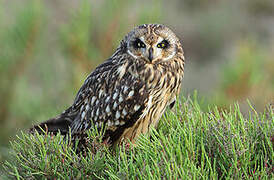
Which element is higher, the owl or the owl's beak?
the owl's beak

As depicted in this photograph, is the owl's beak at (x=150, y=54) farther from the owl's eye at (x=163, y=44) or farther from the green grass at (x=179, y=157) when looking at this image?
the green grass at (x=179, y=157)

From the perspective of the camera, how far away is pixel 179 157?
1.96m

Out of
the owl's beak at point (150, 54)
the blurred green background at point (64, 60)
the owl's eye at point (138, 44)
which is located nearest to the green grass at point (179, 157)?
the owl's beak at point (150, 54)

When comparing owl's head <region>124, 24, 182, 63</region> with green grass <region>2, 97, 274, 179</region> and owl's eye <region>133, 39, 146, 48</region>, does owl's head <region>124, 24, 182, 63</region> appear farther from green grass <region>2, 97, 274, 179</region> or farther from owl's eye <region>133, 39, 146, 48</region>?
green grass <region>2, 97, 274, 179</region>

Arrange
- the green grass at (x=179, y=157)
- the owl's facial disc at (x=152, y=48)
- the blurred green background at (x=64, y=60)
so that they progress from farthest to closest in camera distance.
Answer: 1. the blurred green background at (x=64, y=60)
2. the owl's facial disc at (x=152, y=48)
3. the green grass at (x=179, y=157)

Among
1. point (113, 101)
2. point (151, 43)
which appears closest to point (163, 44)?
point (151, 43)

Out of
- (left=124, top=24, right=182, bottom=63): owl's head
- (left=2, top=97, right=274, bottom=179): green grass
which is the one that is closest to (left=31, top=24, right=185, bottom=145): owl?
(left=124, top=24, right=182, bottom=63): owl's head

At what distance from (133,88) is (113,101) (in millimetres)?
162

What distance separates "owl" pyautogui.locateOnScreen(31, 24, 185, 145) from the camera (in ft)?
8.91

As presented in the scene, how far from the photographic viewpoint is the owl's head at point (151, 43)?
8.84ft

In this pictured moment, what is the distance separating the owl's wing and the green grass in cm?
38

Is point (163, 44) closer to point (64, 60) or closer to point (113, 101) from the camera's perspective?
point (113, 101)

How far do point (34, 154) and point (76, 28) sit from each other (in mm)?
2334

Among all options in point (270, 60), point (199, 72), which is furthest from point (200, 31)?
point (270, 60)
